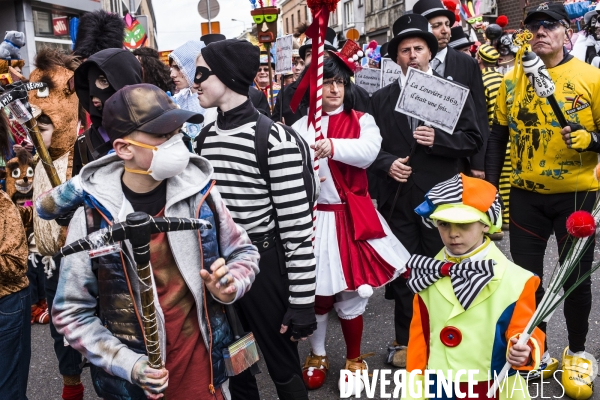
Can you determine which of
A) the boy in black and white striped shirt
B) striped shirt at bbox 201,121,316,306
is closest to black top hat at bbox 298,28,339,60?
the boy in black and white striped shirt

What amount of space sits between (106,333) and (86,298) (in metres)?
0.14

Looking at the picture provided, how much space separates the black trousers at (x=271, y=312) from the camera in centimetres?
304

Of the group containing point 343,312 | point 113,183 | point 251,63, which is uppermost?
point 251,63

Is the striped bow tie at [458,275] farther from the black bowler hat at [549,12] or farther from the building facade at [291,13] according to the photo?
the building facade at [291,13]

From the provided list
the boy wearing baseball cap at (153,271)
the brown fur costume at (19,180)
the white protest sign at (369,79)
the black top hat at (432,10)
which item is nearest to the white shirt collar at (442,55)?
the black top hat at (432,10)

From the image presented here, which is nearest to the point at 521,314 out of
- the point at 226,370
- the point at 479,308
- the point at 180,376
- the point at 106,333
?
the point at 479,308

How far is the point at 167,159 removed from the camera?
7.13 feet

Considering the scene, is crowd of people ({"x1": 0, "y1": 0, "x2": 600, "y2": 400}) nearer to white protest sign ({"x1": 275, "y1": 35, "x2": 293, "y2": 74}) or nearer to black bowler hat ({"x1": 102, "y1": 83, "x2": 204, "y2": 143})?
black bowler hat ({"x1": 102, "y1": 83, "x2": 204, "y2": 143})

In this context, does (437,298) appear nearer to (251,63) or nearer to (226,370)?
(226,370)

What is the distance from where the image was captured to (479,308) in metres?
2.63

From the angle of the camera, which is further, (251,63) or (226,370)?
(251,63)

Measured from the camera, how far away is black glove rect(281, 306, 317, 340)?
2893 mm

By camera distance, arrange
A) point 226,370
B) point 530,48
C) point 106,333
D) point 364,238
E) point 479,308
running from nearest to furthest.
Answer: point 106,333, point 226,370, point 479,308, point 530,48, point 364,238

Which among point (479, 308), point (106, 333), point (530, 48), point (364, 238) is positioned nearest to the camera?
point (106, 333)
